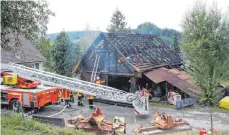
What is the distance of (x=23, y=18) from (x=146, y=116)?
9.68 meters

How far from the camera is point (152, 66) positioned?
21766 mm

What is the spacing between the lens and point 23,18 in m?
8.37

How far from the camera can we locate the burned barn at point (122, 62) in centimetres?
2086

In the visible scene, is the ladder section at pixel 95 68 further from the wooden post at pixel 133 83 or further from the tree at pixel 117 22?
the tree at pixel 117 22

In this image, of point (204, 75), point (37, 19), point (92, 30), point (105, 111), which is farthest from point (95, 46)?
point (92, 30)

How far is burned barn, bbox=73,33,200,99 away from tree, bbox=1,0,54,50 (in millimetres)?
11732

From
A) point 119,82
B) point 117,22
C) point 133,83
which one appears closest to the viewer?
point 133,83

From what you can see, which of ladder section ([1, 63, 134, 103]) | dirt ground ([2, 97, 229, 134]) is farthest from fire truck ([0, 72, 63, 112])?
dirt ground ([2, 97, 229, 134])

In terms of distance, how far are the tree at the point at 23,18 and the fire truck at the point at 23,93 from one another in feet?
20.5

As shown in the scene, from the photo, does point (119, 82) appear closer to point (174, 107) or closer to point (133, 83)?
point (133, 83)

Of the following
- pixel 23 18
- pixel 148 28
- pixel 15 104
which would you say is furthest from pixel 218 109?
pixel 148 28

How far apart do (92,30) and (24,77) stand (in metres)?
60.8

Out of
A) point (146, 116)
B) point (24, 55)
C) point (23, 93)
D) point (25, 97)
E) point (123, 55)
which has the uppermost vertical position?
point (24, 55)

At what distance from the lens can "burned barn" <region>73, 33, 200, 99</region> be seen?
68.4 feet
